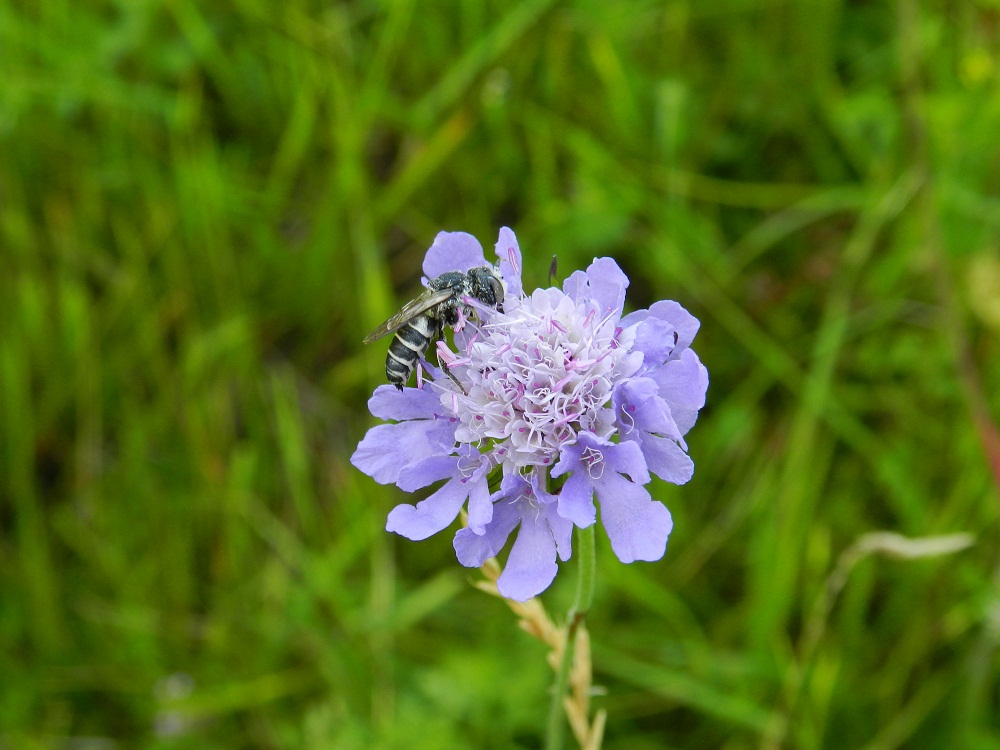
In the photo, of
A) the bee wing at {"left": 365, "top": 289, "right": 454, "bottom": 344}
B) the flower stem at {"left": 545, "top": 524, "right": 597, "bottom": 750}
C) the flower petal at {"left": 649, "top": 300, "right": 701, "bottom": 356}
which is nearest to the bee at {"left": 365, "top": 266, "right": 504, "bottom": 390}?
the bee wing at {"left": 365, "top": 289, "right": 454, "bottom": 344}

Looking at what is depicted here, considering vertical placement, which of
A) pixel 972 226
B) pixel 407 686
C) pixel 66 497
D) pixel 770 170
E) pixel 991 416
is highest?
pixel 770 170

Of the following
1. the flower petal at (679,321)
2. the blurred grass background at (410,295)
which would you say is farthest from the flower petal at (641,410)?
the blurred grass background at (410,295)

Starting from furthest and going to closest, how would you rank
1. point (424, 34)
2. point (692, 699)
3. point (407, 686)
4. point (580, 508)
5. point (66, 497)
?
point (424, 34)
point (66, 497)
point (407, 686)
point (692, 699)
point (580, 508)

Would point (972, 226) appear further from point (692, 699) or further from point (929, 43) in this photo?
point (692, 699)

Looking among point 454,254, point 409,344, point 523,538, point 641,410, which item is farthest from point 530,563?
point 454,254

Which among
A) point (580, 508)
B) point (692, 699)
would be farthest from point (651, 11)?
point (580, 508)

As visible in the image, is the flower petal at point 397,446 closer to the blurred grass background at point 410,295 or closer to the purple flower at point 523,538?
the purple flower at point 523,538
